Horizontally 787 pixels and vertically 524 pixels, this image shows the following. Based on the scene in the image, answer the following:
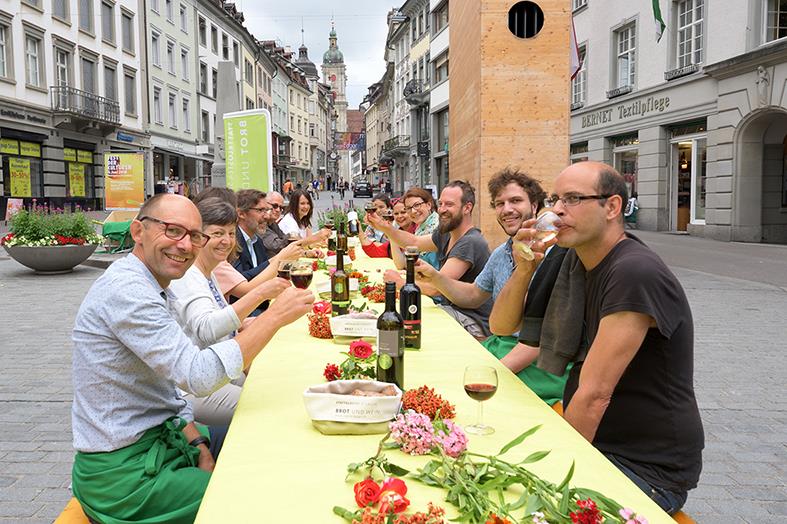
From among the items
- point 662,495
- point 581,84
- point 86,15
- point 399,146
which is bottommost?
point 662,495

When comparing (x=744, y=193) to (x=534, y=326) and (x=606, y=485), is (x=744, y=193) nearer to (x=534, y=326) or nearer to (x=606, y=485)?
(x=534, y=326)

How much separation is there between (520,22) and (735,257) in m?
8.30

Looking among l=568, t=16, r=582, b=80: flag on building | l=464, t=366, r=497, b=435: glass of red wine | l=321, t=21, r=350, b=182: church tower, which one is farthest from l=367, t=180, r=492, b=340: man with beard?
l=321, t=21, r=350, b=182: church tower

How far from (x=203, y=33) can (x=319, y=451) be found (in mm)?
43681

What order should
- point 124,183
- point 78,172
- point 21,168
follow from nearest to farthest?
1. point 124,183
2. point 21,168
3. point 78,172

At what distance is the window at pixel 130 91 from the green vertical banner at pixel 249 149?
22627 mm

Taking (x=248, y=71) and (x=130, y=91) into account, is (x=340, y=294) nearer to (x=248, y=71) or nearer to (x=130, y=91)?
(x=130, y=91)

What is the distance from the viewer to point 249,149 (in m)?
10.9

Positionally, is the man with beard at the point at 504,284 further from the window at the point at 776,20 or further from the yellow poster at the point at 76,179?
the yellow poster at the point at 76,179

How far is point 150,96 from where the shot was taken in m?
33.2

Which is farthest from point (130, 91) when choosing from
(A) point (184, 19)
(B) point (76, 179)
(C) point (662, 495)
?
(C) point (662, 495)

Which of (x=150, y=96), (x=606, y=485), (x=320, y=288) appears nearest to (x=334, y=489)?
(x=606, y=485)

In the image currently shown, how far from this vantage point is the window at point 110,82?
29.0m

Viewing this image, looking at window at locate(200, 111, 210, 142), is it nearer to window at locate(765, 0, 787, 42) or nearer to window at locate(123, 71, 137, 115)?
window at locate(123, 71, 137, 115)
